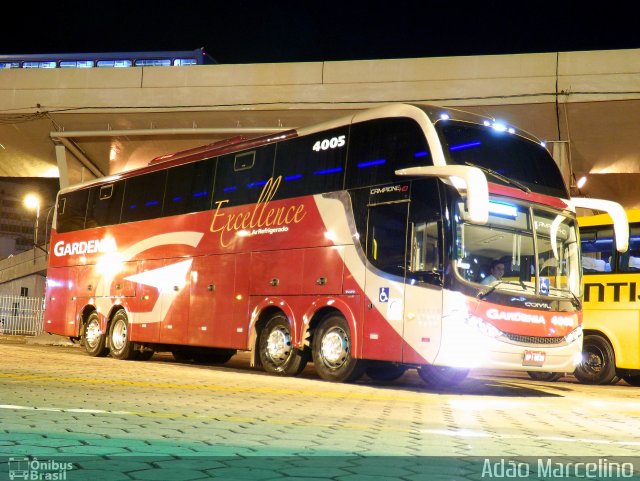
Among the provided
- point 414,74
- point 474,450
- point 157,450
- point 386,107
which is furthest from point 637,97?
point 157,450

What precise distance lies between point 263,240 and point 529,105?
1185 centimetres

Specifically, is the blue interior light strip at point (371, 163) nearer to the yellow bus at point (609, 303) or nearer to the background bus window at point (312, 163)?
the background bus window at point (312, 163)

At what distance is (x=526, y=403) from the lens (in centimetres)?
1093

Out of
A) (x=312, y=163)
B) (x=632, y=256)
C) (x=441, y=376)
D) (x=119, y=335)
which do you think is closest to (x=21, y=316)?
(x=119, y=335)

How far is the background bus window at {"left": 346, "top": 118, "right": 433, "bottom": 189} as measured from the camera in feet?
40.6

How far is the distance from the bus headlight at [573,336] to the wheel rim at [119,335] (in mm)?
10276

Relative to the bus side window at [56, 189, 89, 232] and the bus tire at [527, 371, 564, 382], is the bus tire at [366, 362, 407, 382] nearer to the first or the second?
the bus tire at [527, 371, 564, 382]

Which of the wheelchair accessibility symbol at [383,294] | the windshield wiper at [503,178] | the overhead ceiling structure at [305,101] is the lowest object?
the wheelchair accessibility symbol at [383,294]

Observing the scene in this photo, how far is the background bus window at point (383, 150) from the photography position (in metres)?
12.4

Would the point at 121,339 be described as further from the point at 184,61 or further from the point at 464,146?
the point at 184,61

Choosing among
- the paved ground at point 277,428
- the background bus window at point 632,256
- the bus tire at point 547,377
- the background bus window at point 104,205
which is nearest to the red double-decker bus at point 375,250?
the paved ground at point 277,428

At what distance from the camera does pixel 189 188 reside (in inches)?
675

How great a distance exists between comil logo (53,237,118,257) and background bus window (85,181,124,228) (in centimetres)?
42

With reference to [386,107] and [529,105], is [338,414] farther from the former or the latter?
[529,105]
